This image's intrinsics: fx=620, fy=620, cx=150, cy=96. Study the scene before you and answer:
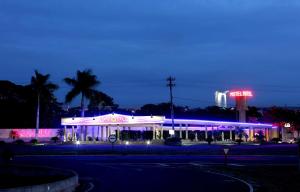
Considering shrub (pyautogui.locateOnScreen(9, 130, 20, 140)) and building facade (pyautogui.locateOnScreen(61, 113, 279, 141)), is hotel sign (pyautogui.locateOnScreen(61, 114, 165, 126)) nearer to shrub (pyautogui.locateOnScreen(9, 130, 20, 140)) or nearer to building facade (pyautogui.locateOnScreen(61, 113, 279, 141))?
building facade (pyautogui.locateOnScreen(61, 113, 279, 141))

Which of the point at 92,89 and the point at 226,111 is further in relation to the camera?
the point at 226,111

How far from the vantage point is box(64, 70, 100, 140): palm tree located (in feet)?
321

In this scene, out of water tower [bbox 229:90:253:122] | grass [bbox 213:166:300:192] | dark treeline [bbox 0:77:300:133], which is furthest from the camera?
water tower [bbox 229:90:253:122]

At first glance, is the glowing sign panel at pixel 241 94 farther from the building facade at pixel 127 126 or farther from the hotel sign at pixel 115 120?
the hotel sign at pixel 115 120

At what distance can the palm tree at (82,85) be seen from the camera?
321ft

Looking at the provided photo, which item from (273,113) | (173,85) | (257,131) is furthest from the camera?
(273,113)

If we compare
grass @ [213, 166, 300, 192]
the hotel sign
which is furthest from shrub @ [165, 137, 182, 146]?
grass @ [213, 166, 300, 192]

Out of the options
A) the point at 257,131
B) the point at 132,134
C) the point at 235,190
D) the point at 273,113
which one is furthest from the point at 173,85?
→ the point at 235,190

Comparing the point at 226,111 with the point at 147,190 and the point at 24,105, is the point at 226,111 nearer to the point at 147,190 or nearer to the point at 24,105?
the point at 24,105

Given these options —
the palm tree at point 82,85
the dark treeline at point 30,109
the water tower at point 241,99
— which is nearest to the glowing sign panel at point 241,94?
the water tower at point 241,99

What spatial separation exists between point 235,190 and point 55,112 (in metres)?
117

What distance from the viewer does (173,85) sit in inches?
3649

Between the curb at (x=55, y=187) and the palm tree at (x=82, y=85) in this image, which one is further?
the palm tree at (x=82, y=85)

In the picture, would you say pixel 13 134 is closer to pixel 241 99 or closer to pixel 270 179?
pixel 241 99
